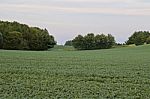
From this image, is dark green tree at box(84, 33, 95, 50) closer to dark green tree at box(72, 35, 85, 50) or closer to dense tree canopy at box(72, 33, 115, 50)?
dense tree canopy at box(72, 33, 115, 50)

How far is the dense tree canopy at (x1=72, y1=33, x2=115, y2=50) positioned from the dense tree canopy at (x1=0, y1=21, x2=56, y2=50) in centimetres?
742

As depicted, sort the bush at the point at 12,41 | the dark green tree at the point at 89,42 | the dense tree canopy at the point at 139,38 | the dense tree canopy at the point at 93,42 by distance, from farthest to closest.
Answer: the dense tree canopy at the point at 139,38 < the dark green tree at the point at 89,42 < the dense tree canopy at the point at 93,42 < the bush at the point at 12,41

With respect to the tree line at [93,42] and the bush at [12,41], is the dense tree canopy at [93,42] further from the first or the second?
the bush at [12,41]

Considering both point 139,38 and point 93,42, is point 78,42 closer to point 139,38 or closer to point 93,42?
point 93,42

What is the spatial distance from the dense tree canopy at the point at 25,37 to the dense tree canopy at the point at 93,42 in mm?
7422

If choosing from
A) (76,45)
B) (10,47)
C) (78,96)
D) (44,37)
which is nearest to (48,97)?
(78,96)

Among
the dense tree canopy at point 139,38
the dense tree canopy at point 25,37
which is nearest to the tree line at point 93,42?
the dense tree canopy at point 25,37

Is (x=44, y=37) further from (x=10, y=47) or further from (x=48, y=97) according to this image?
(x=48, y=97)

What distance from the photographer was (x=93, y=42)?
338 feet

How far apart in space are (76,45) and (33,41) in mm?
14730

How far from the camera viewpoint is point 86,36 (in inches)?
4168

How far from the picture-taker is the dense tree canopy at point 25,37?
8906 centimetres

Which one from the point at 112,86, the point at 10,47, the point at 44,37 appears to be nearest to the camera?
the point at 112,86

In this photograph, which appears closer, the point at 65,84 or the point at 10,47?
the point at 65,84
